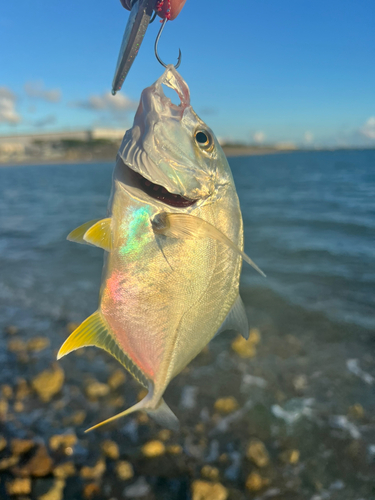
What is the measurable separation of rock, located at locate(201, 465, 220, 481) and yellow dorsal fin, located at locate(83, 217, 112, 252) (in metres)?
2.34

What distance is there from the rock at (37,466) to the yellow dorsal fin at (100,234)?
232 cm

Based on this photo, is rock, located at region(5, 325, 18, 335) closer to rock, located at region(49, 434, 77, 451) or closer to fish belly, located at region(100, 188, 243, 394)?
rock, located at region(49, 434, 77, 451)

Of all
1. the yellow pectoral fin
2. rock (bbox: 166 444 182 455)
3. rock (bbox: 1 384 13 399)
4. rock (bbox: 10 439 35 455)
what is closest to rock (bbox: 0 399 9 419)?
rock (bbox: 1 384 13 399)

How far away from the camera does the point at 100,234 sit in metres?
1.74

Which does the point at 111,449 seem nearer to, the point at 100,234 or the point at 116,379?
the point at 116,379

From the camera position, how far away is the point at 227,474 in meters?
2.97

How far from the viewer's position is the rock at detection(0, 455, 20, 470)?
2.90 m

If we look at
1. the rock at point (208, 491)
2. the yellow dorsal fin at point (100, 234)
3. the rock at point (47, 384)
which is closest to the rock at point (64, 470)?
the rock at point (47, 384)

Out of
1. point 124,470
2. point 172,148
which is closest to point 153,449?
point 124,470

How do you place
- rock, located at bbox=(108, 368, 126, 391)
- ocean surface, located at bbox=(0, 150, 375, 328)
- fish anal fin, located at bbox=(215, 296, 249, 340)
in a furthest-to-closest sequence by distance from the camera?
ocean surface, located at bbox=(0, 150, 375, 328) → rock, located at bbox=(108, 368, 126, 391) → fish anal fin, located at bbox=(215, 296, 249, 340)

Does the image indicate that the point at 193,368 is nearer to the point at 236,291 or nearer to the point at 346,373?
the point at 346,373

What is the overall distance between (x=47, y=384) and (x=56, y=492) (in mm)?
1358

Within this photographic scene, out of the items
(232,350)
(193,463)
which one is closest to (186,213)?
(193,463)

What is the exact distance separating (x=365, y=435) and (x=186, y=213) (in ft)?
10.4
